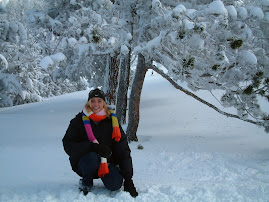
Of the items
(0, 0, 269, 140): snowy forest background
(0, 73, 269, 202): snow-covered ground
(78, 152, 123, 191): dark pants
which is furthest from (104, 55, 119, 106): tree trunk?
(78, 152, 123, 191): dark pants

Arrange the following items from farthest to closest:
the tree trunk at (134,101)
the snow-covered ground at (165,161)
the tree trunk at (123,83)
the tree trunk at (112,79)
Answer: the tree trunk at (112,79) → the tree trunk at (134,101) → the tree trunk at (123,83) → the snow-covered ground at (165,161)

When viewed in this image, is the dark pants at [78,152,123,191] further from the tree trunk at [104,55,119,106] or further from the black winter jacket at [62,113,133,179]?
the tree trunk at [104,55,119,106]

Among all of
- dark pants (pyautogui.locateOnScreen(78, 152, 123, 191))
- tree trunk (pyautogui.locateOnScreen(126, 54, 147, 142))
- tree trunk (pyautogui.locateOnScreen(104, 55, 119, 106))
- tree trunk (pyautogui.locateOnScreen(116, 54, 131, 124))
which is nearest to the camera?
dark pants (pyautogui.locateOnScreen(78, 152, 123, 191))

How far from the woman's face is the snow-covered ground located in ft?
3.33

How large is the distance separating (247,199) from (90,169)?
6.29ft

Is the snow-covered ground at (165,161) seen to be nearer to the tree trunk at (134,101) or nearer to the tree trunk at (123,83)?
the tree trunk at (134,101)

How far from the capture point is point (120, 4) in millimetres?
6316

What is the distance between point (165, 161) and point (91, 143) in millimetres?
2787

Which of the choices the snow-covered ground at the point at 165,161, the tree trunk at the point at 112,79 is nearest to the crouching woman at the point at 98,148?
the snow-covered ground at the point at 165,161

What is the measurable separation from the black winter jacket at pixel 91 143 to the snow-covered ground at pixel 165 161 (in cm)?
35

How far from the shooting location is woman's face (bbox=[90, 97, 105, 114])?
3449 millimetres

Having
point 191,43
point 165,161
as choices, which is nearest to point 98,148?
point 191,43

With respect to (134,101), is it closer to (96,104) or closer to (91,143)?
(96,104)

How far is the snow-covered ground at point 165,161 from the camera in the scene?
344cm
